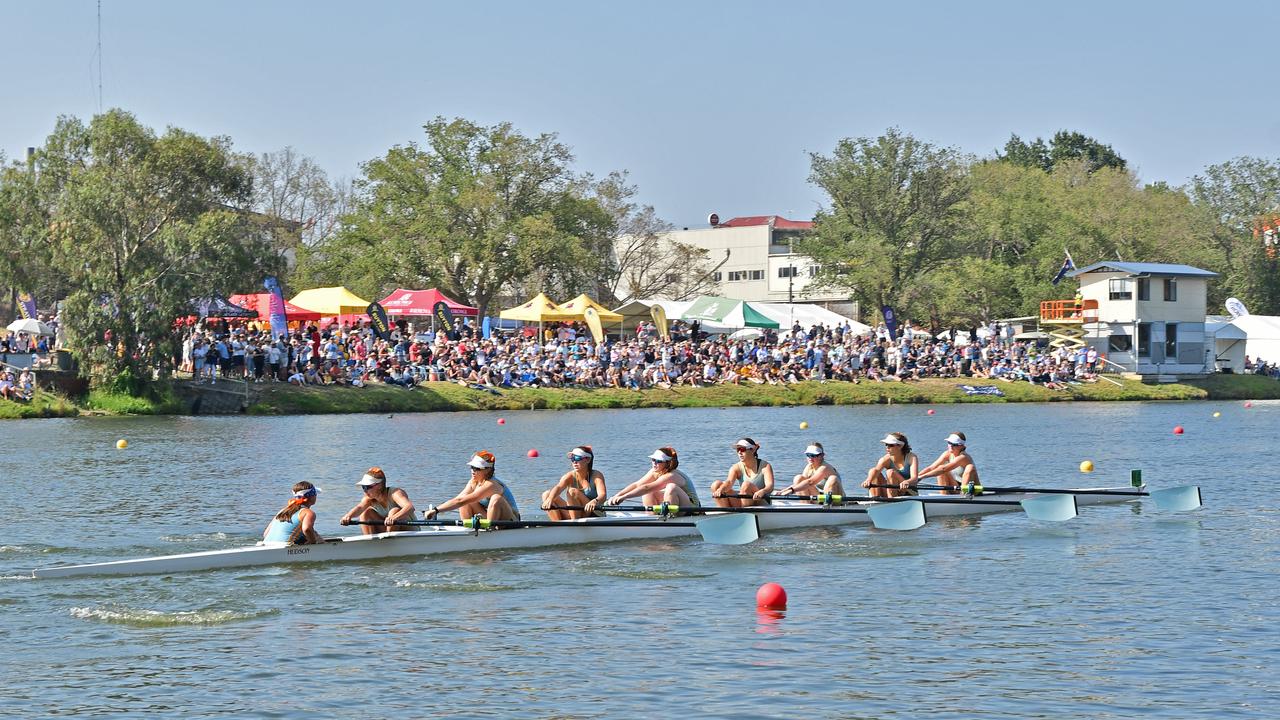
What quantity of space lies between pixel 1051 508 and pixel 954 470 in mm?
1727

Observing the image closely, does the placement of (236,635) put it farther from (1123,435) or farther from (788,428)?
(1123,435)

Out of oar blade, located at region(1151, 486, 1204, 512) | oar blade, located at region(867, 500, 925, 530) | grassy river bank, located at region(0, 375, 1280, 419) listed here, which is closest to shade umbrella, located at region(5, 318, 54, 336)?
grassy river bank, located at region(0, 375, 1280, 419)

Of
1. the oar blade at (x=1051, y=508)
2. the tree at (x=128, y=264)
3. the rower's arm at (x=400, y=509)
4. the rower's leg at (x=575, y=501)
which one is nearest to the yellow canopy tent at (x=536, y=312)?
the tree at (x=128, y=264)

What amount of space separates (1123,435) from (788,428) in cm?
928

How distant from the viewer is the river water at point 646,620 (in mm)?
11883

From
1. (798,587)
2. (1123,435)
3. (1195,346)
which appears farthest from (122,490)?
(1195,346)

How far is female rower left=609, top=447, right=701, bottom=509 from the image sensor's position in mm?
19594

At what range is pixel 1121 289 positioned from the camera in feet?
207

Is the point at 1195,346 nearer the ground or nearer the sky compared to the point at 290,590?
nearer the sky

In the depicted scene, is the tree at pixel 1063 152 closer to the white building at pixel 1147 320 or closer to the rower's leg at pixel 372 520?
the white building at pixel 1147 320

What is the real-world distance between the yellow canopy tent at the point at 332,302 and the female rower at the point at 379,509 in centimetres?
3337

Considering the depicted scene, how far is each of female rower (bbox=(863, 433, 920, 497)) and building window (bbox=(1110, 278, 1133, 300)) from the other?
4437 cm

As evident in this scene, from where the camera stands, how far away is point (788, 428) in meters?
41.4

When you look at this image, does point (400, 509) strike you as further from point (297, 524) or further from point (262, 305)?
point (262, 305)
